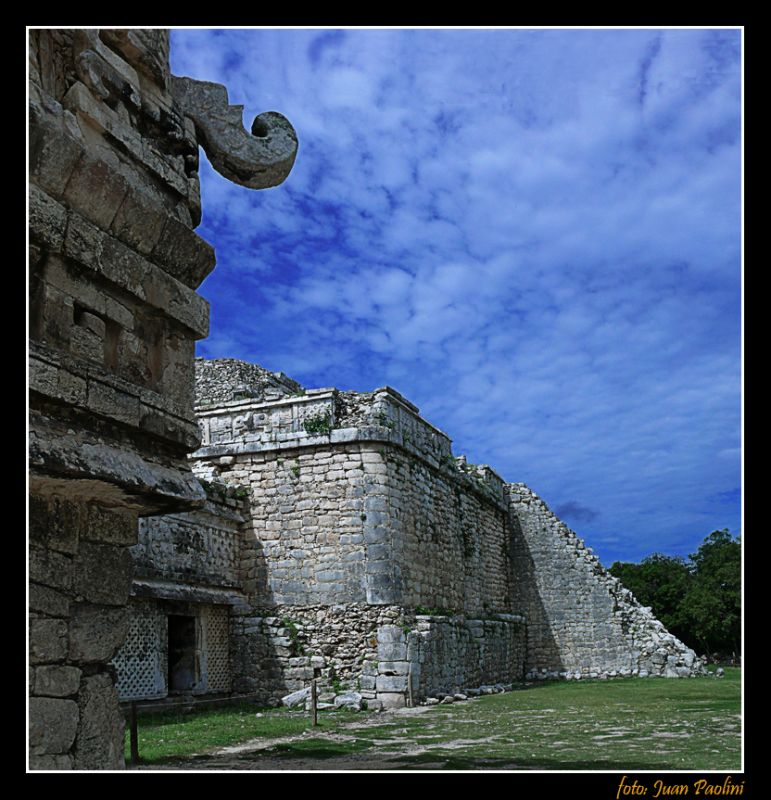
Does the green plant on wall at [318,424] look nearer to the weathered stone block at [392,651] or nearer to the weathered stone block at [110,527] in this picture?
the weathered stone block at [392,651]

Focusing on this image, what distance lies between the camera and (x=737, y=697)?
43.0 feet

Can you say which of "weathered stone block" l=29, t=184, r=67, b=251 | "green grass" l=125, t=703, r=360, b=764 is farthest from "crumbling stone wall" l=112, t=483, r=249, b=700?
"weathered stone block" l=29, t=184, r=67, b=251

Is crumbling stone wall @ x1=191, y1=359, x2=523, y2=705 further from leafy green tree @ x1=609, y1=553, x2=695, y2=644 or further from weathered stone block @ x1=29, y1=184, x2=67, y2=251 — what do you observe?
leafy green tree @ x1=609, y1=553, x2=695, y2=644

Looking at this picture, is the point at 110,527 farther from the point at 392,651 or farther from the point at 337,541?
the point at 337,541

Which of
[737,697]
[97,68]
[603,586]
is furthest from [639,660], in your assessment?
[97,68]

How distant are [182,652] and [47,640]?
9316mm

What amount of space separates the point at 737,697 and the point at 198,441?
11.5 meters

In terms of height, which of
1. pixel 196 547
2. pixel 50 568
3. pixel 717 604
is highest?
pixel 50 568

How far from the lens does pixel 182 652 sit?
12.9 m

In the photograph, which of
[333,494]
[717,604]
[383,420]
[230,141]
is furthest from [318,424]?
[717,604]

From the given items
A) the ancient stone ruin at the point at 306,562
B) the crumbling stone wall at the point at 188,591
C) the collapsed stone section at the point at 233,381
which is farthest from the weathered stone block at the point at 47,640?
the collapsed stone section at the point at 233,381

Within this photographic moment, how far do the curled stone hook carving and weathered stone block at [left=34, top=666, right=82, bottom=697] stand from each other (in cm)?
322

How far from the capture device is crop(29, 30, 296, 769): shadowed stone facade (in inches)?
158
